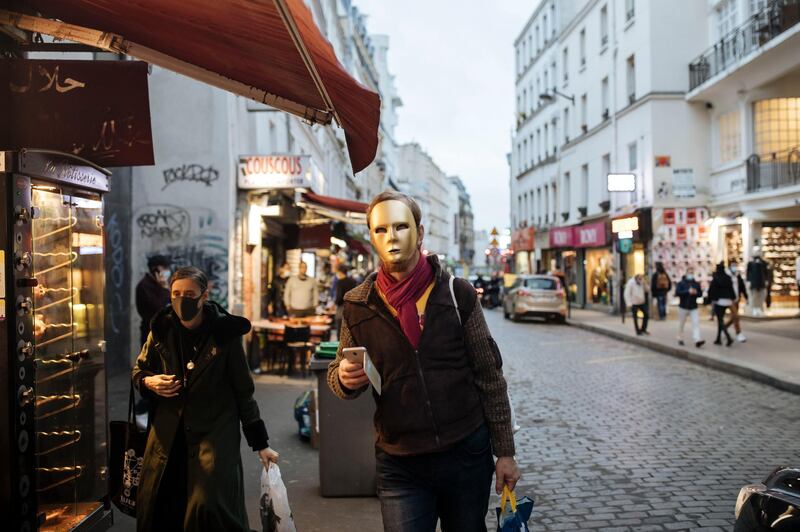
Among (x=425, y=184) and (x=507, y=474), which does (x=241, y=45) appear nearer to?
(x=507, y=474)

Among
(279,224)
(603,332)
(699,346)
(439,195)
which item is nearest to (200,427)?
(699,346)

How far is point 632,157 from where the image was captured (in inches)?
1069

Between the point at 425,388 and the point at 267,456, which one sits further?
the point at 267,456

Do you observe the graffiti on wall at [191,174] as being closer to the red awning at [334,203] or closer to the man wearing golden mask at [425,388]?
the red awning at [334,203]

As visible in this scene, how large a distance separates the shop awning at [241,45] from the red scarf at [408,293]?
103cm

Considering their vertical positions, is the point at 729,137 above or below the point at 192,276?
above

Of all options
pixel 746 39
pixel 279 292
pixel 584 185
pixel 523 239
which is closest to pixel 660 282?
pixel 746 39

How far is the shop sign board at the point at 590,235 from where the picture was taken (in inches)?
1121

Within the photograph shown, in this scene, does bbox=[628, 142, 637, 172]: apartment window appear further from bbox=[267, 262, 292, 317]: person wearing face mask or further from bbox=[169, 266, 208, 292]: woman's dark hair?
bbox=[169, 266, 208, 292]: woman's dark hair

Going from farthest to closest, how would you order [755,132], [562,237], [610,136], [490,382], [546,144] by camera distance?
1. [546,144]
2. [562,237]
3. [610,136]
4. [755,132]
5. [490,382]

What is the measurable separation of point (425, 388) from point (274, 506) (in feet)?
5.21

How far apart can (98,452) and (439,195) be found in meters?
100

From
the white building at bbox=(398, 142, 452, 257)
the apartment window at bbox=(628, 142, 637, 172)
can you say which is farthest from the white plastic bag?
the white building at bbox=(398, 142, 452, 257)

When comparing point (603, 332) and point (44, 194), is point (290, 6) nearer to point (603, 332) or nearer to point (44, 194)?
point (44, 194)
